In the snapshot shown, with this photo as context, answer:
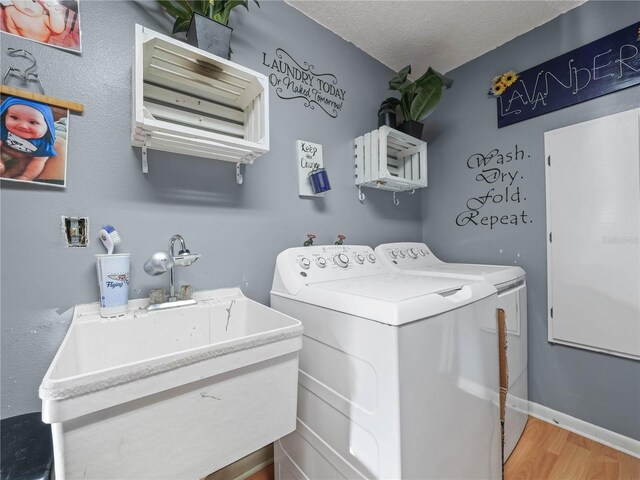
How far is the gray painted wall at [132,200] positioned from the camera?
896 mm

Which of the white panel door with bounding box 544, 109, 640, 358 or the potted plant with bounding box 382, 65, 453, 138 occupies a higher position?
the potted plant with bounding box 382, 65, 453, 138

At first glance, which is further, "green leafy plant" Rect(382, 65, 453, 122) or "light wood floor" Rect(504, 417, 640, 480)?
"green leafy plant" Rect(382, 65, 453, 122)

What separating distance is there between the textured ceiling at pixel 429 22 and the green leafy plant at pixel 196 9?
63cm

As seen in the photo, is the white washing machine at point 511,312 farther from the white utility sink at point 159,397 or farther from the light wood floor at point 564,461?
the white utility sink at point 159,397

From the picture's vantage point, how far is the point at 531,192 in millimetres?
1757

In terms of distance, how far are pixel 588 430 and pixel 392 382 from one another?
166 centimetres

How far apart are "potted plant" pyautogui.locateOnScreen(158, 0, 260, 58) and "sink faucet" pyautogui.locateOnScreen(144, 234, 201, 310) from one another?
30.3 inches

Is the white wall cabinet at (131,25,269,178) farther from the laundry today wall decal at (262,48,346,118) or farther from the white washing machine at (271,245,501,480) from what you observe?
the white washing machine at (271,245,501,480)

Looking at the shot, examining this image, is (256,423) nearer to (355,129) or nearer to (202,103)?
(202,103)

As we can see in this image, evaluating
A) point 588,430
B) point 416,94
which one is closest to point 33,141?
point 416,94

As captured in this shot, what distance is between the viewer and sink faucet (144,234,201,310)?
0.97 m

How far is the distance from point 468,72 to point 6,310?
285 centimetres

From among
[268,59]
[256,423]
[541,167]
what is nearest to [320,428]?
[256,423]

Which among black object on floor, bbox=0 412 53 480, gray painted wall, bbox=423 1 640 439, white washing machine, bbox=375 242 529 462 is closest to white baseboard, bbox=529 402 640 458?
gray painted wall, bbox=423 1 640 439
